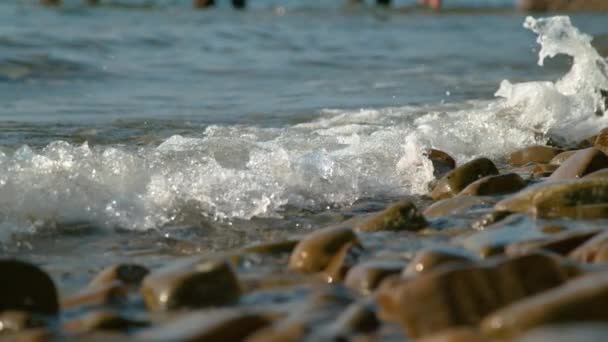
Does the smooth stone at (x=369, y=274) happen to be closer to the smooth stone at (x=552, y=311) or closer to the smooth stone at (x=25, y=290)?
the smooth stone at (x=552, y=311)

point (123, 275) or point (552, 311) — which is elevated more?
point (552, 311)

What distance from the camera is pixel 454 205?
14.3ft

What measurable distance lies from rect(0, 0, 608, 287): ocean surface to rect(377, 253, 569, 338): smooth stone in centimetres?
145

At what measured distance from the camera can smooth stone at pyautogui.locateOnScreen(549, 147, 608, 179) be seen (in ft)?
15.4

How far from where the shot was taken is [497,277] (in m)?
2.62

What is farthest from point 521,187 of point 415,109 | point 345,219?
point 415,109

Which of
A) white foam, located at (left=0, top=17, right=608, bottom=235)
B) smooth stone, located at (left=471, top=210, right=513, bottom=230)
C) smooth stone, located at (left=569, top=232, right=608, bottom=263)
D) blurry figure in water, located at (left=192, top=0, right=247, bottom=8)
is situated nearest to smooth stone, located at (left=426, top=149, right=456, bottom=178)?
white foam, located at (left=0, top=17, right=608, bottom=235)

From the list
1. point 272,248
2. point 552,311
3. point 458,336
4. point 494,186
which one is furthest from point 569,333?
point 494,186

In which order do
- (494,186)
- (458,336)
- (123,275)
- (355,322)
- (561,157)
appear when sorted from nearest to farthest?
(458,336)
(355,322)
(123,275)
(494,186)
(561,157)

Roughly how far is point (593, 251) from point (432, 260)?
0.53 meters

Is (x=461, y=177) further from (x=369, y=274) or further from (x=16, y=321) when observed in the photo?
(x=16, y=321)

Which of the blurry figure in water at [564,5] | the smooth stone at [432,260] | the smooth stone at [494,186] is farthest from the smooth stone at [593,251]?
the blurry figure in water at [564,5]

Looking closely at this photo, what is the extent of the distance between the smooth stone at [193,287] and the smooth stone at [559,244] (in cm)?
92

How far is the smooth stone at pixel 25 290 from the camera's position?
293cm
